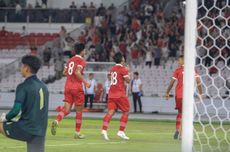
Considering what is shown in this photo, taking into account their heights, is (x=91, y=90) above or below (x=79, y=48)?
below

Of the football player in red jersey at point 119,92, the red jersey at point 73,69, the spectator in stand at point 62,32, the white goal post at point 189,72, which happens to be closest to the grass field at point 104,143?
the football player in red jersey at point 119,92

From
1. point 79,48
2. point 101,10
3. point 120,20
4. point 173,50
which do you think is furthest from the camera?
point 101,10

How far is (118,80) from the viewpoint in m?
18.6

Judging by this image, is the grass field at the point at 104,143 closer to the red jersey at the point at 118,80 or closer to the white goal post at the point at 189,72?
the red jersey at the point at 118,80

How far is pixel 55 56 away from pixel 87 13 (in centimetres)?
390

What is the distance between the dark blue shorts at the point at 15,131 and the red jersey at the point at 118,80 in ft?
28.1

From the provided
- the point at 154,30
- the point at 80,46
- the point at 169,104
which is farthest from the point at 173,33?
the point at 80,46

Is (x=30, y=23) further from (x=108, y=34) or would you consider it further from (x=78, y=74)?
(x=78, y=74)

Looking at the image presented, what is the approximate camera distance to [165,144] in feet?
56.3

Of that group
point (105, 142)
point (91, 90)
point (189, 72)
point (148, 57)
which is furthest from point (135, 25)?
point (189, 72)

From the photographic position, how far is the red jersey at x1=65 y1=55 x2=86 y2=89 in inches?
707

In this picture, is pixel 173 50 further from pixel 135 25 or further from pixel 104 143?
pixel 104 143

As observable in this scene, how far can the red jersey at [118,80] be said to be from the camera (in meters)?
18.4

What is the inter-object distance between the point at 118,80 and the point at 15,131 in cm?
875
